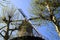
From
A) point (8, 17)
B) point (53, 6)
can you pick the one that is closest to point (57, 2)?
point (53, 6)

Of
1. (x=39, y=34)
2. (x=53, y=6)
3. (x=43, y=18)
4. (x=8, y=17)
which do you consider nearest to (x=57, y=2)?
(x=53, y=6)

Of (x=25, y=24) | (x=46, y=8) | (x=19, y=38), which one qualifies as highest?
(x=46, y=8)

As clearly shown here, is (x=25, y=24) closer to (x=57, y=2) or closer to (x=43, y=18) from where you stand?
(x=43, y=18)

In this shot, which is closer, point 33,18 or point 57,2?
point 57,2

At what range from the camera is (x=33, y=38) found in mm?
15594

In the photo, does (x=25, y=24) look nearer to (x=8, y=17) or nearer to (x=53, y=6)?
(x=8, y=17)

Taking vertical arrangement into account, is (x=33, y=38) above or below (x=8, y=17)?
below

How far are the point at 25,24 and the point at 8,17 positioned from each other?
4.49ft

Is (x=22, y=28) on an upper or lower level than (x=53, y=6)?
lower

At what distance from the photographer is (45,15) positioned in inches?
617

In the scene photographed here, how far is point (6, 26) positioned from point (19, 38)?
132 cm

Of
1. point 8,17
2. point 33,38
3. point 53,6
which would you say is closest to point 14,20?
point 8,17

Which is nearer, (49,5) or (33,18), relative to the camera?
(49,5)

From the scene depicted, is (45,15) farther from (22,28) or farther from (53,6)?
(22,28)
